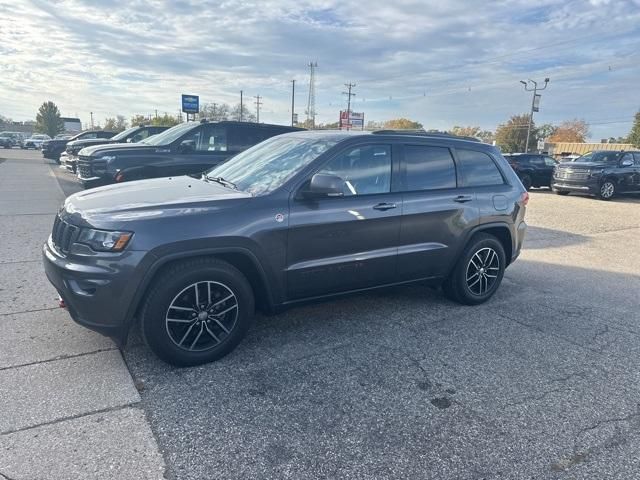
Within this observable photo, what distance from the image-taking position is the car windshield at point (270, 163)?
3.66 meters

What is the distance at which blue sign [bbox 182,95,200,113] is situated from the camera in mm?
33500

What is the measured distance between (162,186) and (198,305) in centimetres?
124

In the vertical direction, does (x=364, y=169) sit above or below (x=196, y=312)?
above

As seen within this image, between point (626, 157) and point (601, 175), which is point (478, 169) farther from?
point (626, 157)

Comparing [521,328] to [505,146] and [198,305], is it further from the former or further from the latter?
[505,146]

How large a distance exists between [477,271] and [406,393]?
2.15 meters

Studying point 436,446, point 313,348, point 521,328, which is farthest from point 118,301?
point 521,328

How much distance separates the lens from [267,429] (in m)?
2.64

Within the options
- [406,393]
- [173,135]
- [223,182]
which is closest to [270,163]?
[223,182]

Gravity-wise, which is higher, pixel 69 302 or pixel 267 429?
pixel 69 302

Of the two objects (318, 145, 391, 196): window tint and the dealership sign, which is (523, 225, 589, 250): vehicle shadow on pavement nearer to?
(318, 145, 391, 196): window tint

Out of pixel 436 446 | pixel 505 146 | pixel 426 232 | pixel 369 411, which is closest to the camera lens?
pixel 436 446

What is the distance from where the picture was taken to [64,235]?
3.21 m

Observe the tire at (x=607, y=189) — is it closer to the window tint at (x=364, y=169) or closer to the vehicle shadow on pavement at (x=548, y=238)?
the vehicle shadow on pavement at (x=548, y=238)
